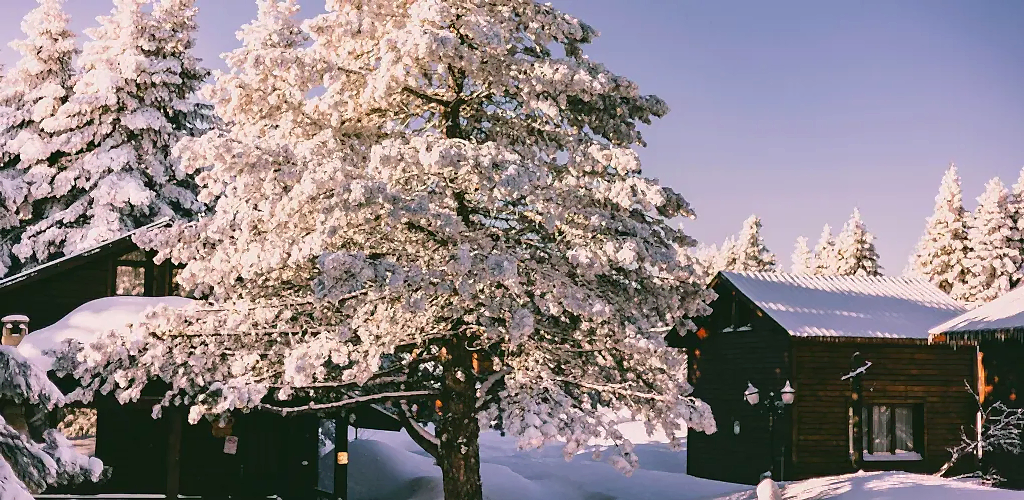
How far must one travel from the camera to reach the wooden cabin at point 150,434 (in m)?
23.6

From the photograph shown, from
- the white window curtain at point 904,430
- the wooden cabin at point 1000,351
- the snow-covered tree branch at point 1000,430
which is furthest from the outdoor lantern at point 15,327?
the white window curtain at point 904,430

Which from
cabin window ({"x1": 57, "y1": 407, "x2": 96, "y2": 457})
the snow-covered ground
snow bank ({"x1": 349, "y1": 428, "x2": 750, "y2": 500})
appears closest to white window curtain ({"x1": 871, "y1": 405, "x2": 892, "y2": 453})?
the snow-covered ground

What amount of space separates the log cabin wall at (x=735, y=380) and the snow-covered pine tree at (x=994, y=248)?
2564cm

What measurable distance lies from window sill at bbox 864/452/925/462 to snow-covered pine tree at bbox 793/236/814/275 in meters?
45.5

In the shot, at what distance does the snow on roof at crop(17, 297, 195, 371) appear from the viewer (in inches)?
827

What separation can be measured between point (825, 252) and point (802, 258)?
12.2m

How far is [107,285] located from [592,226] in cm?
1415

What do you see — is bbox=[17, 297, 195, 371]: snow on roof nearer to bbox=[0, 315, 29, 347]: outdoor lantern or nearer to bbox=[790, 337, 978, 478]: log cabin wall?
bbox=[0, 315, 29, 347]: outdoor lantern

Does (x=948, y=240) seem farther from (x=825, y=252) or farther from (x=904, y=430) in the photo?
(x=904, y=430)

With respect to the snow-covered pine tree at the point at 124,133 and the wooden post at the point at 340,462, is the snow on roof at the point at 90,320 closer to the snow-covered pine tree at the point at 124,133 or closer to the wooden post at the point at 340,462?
the wooden post at the point at 340,462

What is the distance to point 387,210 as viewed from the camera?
46.6 ft

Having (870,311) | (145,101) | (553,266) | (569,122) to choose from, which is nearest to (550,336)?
(553,266)

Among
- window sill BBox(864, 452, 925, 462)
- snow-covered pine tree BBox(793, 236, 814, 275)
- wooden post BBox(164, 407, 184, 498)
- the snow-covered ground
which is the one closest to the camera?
wooden post BBox(164, 407, 184, 498)

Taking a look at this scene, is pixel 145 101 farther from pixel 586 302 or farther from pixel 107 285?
pixel 586 302
